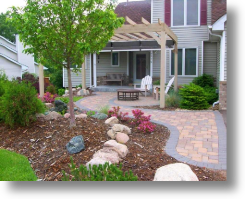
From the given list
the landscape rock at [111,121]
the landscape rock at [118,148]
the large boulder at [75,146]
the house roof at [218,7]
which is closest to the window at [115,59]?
the house roof at [218,7]

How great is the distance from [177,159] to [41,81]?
9209 millimetres

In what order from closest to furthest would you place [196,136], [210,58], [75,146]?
1. [75,146]
2. [196,136]
3. [210,58]

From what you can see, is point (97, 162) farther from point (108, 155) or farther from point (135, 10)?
point (135, 10)

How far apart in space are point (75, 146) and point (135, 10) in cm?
1519

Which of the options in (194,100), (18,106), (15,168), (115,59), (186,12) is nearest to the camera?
(15,168)

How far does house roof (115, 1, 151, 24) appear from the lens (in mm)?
17438

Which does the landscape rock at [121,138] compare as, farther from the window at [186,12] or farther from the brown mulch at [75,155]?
the window at [186,12]

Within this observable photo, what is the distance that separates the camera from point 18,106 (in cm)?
567

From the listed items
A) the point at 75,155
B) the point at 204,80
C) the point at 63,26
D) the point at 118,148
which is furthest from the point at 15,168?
the point at 204,80

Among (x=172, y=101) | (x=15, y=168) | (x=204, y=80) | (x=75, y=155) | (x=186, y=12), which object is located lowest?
(x=15, y=168)

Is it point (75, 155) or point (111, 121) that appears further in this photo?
point (111, 121)

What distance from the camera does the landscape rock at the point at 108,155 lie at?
13.4ft

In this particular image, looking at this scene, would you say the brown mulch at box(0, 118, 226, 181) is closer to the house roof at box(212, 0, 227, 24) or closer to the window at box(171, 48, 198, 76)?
the house roof at box(212, 0, 227, 24)

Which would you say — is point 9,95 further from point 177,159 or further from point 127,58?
→ point 127,58
